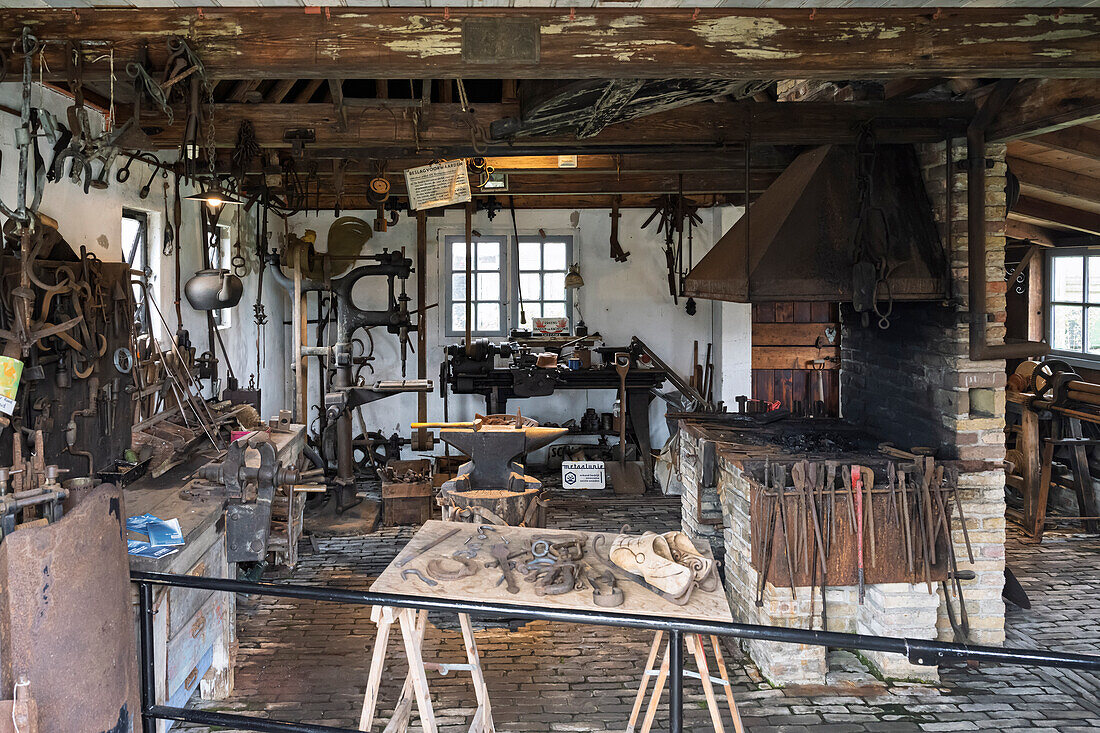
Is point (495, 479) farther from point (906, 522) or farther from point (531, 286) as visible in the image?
point (531, 286)

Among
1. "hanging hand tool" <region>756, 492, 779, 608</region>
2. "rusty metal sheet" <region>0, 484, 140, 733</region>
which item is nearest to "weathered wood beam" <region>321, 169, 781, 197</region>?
"hanging hand tool" <region>756, 492, 779, 608</region>

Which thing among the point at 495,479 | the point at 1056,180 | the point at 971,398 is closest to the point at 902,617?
the point at 971,398

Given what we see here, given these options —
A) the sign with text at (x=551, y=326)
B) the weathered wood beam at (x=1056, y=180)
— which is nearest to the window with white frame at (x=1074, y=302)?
the weathered wood beam at (x=1056, y=180)

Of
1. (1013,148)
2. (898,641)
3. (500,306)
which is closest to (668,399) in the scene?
A: (500,306)

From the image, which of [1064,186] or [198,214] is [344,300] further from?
[1064,186]

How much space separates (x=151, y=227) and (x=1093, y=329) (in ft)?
27.3

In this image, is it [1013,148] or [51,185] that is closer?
[51,185]

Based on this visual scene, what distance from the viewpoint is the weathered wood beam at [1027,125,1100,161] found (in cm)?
561

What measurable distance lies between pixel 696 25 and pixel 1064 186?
15.2ft

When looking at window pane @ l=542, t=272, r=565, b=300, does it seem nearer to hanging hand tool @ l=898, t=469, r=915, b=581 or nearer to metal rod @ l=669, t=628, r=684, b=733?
hanging hand tool @ l=898, t=469, r=915, b=581

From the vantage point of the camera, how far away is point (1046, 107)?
4.50 meters

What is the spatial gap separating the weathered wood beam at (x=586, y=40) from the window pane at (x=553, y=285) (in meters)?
6.91

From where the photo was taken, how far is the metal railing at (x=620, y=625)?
6.56ft

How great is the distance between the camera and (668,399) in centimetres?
949
